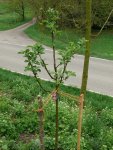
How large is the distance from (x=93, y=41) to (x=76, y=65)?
6.06 metres

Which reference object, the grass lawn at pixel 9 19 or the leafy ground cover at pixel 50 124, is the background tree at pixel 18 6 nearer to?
the grass lawn at pixel 9 19

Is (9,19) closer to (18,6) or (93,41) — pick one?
(18,6)

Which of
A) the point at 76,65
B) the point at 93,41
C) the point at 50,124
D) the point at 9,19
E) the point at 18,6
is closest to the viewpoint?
the point at 50,124

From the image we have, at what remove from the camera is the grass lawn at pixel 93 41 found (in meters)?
23.3

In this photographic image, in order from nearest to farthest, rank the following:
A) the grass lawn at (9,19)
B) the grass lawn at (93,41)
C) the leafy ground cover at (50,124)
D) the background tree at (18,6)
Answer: the leafy ground cover at (50,124) → the grass lawn at (93,41) → the grass lawn at (9,19) → the background tree at (18,6)

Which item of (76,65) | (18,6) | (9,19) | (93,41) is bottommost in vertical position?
(9,19)

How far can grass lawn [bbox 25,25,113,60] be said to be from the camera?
76.3ft

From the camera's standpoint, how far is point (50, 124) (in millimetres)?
9422

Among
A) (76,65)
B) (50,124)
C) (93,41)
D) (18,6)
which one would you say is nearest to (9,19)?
(18,6)

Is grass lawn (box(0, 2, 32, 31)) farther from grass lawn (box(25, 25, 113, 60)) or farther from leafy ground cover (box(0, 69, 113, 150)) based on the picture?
leafy ground cover (box(0, 69, 113, 150))

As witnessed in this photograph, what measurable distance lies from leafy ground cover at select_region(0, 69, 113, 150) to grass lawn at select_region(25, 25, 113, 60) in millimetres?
9310

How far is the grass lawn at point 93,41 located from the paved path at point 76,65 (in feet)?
3.37

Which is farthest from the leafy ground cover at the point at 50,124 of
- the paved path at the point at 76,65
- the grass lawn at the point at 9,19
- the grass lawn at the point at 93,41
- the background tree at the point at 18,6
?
the background tree at the point at 18,6

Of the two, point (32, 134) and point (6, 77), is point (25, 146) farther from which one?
point (6, 77)
